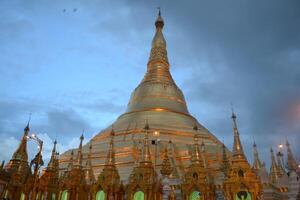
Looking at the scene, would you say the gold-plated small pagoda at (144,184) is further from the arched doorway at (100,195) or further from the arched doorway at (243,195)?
the arched doorway at (243,195)

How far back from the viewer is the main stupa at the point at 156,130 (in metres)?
28.4

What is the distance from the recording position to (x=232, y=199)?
18656mm

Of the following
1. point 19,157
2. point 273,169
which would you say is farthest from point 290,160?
point 19,157

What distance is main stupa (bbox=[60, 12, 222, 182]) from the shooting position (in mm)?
28375

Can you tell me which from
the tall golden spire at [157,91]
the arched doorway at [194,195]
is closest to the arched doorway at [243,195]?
the arched doorway at [194,195]

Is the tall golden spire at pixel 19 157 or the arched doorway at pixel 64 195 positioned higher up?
the tall golden spire at pixel 19 157

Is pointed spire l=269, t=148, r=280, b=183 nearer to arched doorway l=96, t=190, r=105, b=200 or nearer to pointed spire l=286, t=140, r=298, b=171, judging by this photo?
pointed spire l=286, t=140, r=298, b=171

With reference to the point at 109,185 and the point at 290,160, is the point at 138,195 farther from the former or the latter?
the point at 290,160

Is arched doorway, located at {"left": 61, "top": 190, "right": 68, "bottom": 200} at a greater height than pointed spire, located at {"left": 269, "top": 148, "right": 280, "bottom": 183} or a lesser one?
lesser

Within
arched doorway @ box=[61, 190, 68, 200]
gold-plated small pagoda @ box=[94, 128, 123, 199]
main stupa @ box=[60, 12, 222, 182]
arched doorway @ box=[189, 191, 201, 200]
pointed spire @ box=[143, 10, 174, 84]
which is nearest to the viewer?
arched doorway @ box=[189, 191, 201, 200]

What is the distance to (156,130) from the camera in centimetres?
3212

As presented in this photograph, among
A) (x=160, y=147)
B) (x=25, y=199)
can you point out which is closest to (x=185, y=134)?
(x=160, y=147)

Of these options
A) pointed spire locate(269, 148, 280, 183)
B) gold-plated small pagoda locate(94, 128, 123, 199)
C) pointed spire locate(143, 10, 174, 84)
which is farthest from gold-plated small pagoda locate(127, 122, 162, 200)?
pointed spire locate(143, 10, 174, 84)

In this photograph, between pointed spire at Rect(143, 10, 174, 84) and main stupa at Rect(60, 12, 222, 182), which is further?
pointed spire at Rect(143, 10, 174, 84)
